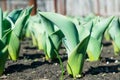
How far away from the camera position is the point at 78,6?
1526 centimetres

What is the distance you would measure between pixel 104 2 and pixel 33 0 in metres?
6.37

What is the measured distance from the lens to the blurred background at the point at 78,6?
1053 cm

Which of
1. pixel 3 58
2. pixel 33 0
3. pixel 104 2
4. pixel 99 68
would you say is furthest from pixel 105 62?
pixel 104 2

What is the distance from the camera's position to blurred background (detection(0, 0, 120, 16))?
1053 cm

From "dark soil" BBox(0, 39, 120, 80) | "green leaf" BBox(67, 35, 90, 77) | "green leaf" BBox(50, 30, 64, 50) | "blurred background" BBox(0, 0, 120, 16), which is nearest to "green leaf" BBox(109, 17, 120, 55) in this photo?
"dark soil" BBox(0, 39, 120, 80)

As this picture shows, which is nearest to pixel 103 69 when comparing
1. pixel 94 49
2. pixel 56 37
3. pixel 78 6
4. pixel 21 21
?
pixel 94 49

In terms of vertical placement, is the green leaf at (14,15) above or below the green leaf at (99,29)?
above

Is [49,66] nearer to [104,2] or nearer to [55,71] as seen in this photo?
[55,71]

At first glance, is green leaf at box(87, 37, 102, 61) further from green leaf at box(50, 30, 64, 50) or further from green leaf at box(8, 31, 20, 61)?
green leaf at box(8, 31, 20, 61)


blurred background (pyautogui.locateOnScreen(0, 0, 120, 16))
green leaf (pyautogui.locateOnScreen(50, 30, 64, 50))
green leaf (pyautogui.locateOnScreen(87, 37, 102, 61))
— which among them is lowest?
blurred background (pyautogui.locateOnScreen(0, 0, 120, 16))

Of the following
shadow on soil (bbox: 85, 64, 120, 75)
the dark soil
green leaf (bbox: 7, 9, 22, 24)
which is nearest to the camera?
the dark soil

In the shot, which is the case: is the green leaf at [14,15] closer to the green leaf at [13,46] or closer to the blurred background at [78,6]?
the green leaf at [13,46]

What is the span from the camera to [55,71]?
9.33ft

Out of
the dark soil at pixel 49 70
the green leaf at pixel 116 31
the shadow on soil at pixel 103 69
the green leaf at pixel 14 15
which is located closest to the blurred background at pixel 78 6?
the green leaf at pixel 116 31
